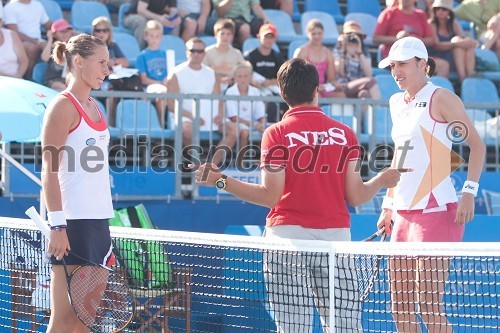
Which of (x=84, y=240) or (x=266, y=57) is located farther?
(x=266, y=57)

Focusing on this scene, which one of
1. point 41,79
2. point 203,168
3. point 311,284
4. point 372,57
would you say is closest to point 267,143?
point 203,168

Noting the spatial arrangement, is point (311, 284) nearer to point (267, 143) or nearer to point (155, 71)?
point (267, 143)

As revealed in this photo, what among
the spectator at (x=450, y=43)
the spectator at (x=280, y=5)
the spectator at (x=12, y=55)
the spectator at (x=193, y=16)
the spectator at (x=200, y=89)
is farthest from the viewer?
the spectator at (x=280, y=5)

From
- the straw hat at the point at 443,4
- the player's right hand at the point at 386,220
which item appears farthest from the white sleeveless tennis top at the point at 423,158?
the straw hat at the point at 443,4

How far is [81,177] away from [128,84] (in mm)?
5658

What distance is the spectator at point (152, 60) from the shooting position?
10.9 meters

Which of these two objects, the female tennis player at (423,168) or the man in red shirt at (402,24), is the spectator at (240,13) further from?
the female tennis player at (423,168)

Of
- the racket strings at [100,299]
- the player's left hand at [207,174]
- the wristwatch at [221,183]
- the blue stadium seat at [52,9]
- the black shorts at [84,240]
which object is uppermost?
the blue stadium seat at [52,9]

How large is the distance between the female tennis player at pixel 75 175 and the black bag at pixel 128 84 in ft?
17.6

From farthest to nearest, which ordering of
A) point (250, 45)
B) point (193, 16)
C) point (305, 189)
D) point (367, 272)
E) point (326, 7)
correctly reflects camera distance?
point (326, 7)
point (193, 16)
point (250, 45)
point (367, 272)
point (305, 189)

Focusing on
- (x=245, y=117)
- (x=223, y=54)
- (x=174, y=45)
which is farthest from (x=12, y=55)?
(x=245, y=117)

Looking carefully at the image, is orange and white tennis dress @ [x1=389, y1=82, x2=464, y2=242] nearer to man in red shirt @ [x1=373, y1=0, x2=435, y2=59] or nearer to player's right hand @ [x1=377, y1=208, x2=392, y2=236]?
player's right hand @ [x1=377, y1=208, x2=392, y2=236]

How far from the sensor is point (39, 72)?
10453mm

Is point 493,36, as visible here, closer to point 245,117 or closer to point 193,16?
point 193,16
